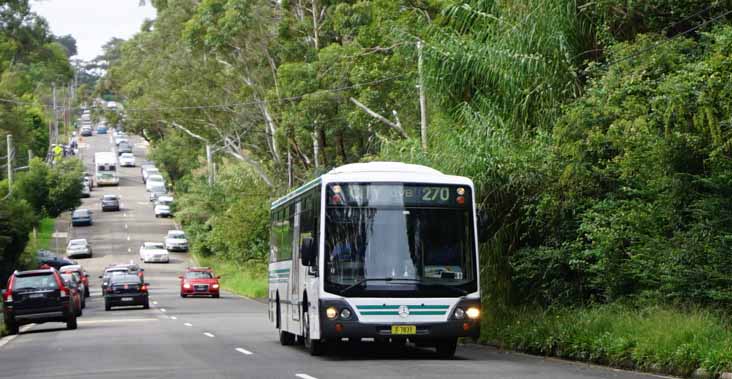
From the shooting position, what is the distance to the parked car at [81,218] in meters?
101

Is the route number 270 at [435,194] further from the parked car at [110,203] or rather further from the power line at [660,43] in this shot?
the parked car at [110,203]

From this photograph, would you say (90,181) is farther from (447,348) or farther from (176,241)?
(447,348)

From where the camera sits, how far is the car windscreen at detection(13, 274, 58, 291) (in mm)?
33688

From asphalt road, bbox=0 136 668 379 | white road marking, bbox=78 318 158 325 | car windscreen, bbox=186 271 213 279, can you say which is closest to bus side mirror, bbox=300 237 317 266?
asphalt road, bbox=0 136 668 379

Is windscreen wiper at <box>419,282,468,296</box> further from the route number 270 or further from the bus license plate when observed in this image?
the route number 270

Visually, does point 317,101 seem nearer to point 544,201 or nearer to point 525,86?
point 525,86

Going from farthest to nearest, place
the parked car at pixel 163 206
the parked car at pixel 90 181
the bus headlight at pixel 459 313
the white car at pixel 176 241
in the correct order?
the parked car at pixel 90 181
the parked car at pixel 163 206
the white car at pixel 176 241
the bus headlight at pixel 459 313

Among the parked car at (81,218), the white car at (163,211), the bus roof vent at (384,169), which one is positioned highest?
the white car at (163,211)

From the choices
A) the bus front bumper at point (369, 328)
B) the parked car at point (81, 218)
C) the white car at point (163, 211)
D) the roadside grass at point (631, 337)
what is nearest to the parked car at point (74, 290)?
the roadside grass at point (631, 337)

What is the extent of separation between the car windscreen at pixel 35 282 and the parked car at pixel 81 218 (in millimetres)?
67517

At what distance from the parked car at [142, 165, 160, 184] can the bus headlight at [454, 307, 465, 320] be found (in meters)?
108

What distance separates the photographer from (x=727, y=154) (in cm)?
1919

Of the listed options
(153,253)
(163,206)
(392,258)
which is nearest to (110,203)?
(163,206)

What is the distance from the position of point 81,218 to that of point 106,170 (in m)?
28.7
